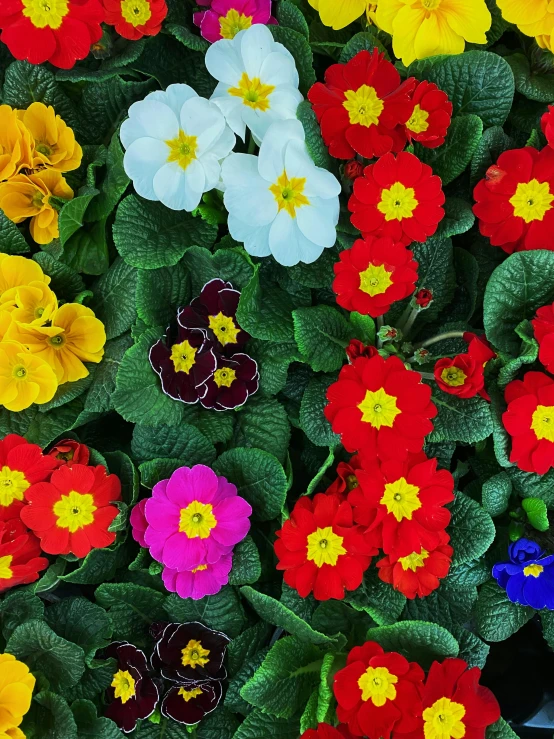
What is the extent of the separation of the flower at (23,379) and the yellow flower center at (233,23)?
0.70 m

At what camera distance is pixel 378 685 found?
1.07 m

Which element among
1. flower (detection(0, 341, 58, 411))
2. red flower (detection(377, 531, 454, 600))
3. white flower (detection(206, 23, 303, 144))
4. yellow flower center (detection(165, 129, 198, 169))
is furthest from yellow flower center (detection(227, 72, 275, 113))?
red flower (detection(377, 531, 454, 600))

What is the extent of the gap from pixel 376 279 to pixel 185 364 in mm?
373

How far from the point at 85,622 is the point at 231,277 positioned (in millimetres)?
673

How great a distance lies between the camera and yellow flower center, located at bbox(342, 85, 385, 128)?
112cm

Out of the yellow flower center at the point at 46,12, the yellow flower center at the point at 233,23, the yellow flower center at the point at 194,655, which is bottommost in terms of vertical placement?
the yellow flower center at the point at 194,655

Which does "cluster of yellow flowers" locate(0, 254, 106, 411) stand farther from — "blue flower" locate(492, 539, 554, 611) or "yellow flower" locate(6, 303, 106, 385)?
"blue flower" locate(492, 539, 554, 611)

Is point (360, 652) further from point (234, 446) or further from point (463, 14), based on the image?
point (463, 14)

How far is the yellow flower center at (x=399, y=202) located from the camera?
1092 mm

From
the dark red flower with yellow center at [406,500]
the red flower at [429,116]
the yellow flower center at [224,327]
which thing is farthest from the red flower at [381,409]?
the red flower at [429,116]

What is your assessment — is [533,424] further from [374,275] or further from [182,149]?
[182,149]

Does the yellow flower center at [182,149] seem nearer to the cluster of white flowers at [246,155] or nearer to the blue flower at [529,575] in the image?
the cluster of white flowers at [246,155]

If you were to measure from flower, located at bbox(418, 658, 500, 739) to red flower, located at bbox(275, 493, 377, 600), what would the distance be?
19 centimetres

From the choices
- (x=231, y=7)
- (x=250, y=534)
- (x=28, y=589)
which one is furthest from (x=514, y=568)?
(x=231, y=7)
